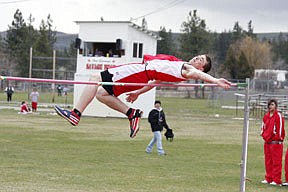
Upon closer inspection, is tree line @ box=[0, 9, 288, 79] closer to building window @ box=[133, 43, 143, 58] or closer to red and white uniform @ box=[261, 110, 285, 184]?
building window @ box=[133, 43, 143, 58]

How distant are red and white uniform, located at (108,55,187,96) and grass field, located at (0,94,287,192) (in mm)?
3336

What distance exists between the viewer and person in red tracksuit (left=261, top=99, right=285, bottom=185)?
13797mm

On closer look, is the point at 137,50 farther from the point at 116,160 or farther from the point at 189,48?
the point at 189,48

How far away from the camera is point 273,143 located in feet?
45.6

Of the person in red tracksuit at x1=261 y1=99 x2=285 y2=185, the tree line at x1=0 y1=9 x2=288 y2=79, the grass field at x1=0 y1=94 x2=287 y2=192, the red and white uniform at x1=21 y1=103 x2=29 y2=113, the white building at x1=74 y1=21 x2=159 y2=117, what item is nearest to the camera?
the grass field at x1=0 y1=94 x2=287 y2=192

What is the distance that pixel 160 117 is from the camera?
17.8 meters

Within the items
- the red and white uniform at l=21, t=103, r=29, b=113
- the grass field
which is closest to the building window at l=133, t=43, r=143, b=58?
the red and white uniform at l=21, t=103, r=29, b=113

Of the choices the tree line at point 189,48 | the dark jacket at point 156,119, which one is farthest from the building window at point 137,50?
the tree line at point 189,48

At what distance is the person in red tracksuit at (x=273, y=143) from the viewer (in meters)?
13.8

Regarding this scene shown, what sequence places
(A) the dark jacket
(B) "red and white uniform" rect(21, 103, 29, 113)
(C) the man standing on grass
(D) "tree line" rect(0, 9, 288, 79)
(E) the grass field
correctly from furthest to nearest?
Result: (D) "tree line" rect(0, 9, 288, 79) → (B) "red and white uniform" rect(21, 103, 29, 113) → (A) the dark jacket → (E) the grass field → (C) the man standing on grass

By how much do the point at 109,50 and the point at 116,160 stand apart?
19.4 m

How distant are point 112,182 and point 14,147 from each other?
22.1ft

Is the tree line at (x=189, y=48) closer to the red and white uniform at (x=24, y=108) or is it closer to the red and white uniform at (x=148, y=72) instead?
the red and white uniform at (x=24, y=108)

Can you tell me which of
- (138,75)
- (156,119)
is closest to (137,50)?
(156,119)
